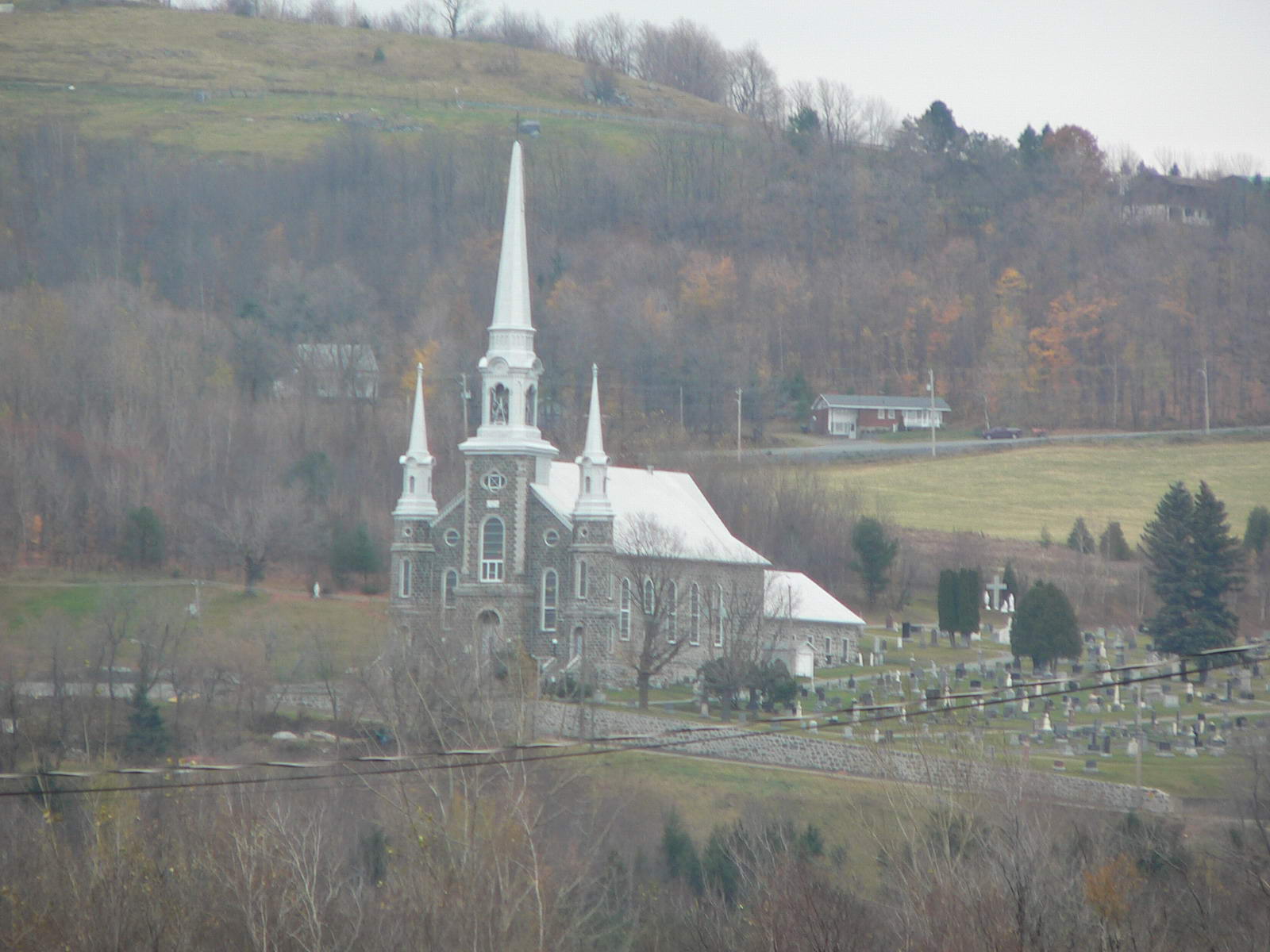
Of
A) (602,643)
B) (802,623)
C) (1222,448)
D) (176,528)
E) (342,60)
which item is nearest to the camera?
(602,643)

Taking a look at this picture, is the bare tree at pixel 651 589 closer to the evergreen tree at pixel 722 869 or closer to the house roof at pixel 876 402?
the evergreen tree at pixel 722 869

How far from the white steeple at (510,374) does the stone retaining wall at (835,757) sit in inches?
409

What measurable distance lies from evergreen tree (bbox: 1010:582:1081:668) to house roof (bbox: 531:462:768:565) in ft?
30.4

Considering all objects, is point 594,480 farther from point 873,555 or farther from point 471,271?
point 471,271

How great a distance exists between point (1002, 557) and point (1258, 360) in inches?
1758

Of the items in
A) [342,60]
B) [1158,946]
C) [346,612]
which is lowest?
[1158,946]

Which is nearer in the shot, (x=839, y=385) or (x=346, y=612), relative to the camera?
(x=346, y=612)

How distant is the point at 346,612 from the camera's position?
62.2m

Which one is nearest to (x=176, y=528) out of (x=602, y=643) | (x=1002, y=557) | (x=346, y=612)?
(x=346, y=612)

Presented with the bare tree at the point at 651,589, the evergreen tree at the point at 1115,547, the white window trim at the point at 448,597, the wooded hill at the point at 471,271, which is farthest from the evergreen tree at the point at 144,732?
the evergreen tree at the point at 1115,547

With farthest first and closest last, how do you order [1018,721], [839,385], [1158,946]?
[839,385] → [1018,721] → [1158,946]

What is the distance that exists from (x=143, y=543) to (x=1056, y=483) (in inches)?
1815

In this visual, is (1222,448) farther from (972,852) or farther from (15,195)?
(15,195)

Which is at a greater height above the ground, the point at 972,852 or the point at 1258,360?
the point at 1258,360
